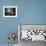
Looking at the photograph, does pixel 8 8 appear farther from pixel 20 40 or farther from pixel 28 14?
pixel 20 40

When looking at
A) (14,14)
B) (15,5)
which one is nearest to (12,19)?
(14,14)

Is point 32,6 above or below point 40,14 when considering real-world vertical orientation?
above

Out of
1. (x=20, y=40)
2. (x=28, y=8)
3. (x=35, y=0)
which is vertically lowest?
(x=20, y=40)

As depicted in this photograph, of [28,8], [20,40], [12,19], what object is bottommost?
[20,40]

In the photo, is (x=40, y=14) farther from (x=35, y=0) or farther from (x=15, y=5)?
(x=15, y=5)

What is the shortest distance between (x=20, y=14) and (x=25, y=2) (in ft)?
1.40

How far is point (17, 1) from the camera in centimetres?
421

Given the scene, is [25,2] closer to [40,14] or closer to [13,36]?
[40,14]

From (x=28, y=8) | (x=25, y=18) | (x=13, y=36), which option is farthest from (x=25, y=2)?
(x=13, y=36)

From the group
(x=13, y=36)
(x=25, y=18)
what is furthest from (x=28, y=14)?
(x=13, y=36)

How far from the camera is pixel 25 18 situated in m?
4.20

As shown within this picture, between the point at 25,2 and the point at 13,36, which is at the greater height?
the point at 25,2

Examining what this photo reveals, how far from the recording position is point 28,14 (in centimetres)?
419

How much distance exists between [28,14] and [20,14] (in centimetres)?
26
